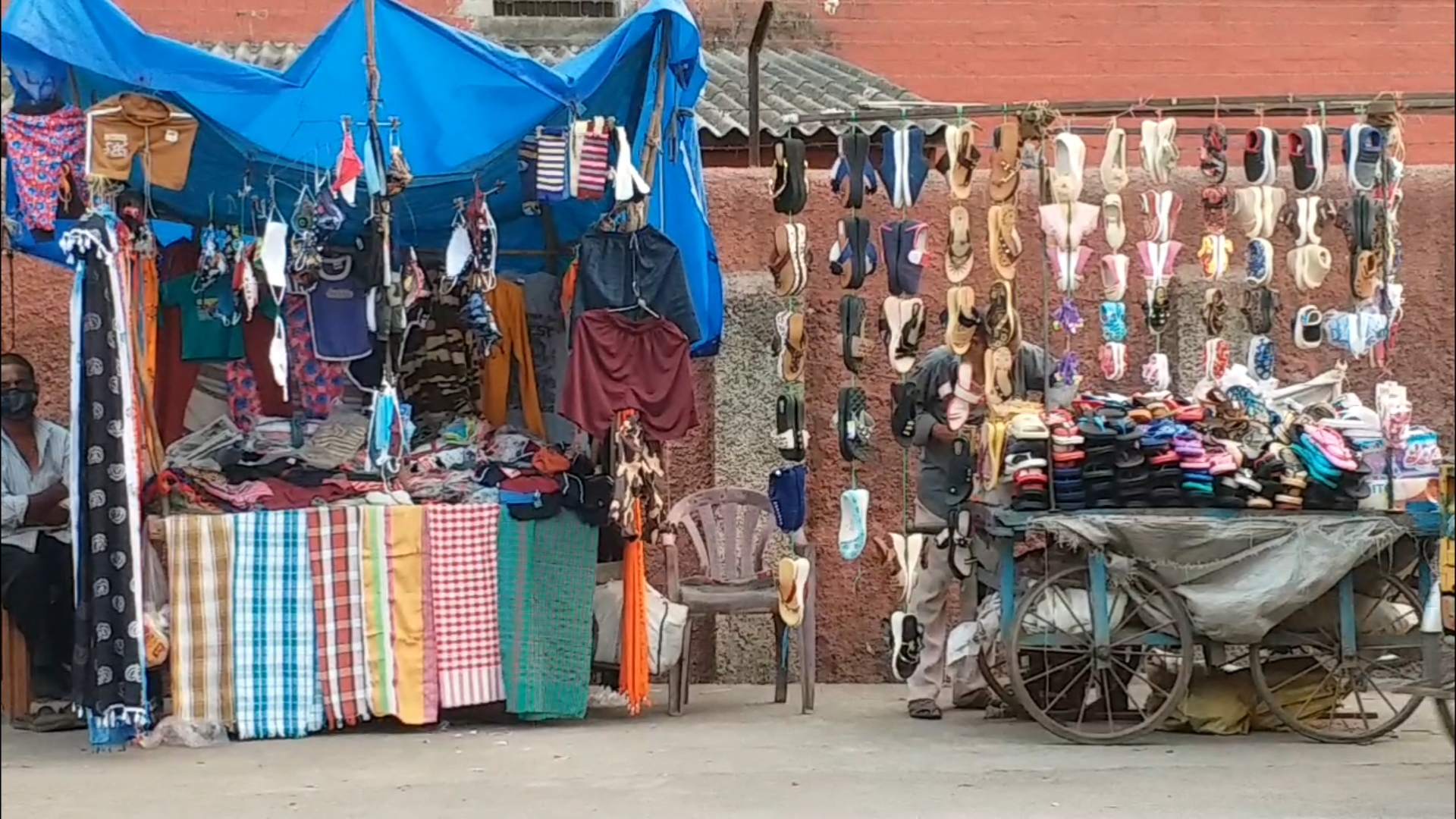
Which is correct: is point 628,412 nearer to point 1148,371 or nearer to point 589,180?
point 589,180

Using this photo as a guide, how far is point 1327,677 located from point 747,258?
12.0 ft

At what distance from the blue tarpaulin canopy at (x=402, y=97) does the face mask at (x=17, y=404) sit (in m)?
0.70

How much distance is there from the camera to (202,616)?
22.5 feet

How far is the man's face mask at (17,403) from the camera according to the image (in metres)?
7.30

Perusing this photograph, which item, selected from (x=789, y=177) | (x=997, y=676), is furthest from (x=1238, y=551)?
(x=789, y=177)

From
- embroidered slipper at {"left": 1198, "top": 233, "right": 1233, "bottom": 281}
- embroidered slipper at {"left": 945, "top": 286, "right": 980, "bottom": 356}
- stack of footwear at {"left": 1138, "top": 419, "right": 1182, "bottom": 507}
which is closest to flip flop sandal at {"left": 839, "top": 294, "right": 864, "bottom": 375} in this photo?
embroidered slipper at {"left": 945, "top": 286, "right": 980, "bottom": 356}

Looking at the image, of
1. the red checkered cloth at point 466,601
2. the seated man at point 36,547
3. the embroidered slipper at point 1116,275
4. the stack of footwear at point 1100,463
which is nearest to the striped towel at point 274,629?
the red checkered cloth at point 466,601

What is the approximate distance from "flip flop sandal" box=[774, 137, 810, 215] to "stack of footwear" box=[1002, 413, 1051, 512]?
1.53 meters

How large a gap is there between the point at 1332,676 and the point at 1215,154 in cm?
253

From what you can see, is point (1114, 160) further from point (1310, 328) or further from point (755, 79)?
point (755, 79)

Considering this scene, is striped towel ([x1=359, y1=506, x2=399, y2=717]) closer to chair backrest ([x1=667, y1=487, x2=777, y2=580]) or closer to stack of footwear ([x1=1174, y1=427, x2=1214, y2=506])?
chair backrest ([x1=667, y1=487, x2=777, y2=580])

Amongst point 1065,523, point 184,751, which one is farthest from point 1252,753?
point 184,751

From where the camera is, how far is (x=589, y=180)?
689cm

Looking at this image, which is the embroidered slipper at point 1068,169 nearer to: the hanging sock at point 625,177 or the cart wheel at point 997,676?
the hanging sock at point 625,177
